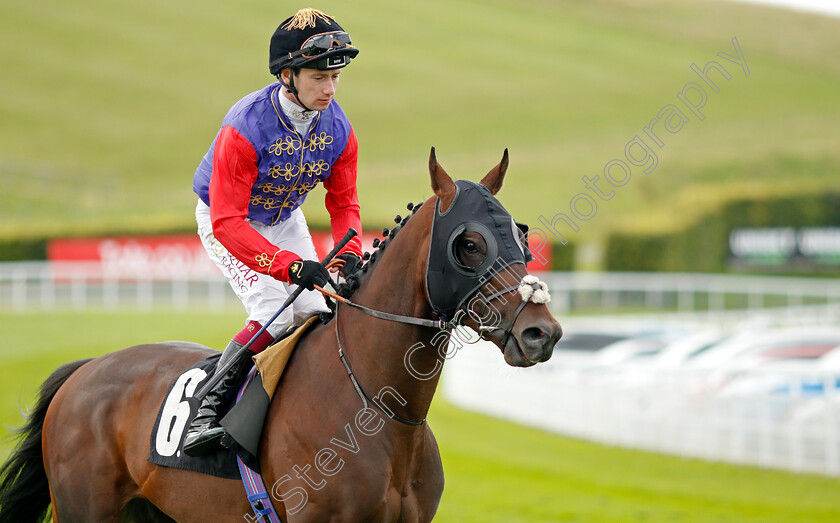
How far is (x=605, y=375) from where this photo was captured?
1085 centimetres

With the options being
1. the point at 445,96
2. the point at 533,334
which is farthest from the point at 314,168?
the point at 445,96

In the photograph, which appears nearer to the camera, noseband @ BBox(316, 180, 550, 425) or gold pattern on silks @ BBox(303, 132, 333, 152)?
noseband @ BBox(316, 180, 550, 425)

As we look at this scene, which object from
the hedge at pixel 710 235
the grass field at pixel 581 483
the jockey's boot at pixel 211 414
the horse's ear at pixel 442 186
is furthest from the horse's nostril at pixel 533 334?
the hedge at pixel 710 235

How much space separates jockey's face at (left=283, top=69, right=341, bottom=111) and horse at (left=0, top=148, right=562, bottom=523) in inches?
21.9

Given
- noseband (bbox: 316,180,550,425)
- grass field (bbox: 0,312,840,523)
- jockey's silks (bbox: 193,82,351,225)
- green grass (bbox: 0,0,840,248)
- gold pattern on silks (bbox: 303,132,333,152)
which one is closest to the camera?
noseband (bbox: 316,180,550,425)

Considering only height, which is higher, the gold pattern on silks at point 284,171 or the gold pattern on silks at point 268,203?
the gold pattern on silks at point 284,171

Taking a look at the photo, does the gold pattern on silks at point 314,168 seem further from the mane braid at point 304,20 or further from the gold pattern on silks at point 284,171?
the mane braid at point 304,20

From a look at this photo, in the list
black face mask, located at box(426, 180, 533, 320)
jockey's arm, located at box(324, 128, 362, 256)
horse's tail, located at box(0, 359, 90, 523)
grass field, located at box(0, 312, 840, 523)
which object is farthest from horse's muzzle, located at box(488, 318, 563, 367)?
grass field, located at box(0, 312, 840, 523)

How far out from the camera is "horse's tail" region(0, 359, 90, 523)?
168 inches

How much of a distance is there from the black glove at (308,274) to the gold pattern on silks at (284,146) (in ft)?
1.53

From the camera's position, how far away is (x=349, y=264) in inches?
135

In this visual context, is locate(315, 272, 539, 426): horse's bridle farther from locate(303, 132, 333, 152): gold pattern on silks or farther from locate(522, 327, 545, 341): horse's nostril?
locate(303, 132, 333, 152): gold pattern on silks

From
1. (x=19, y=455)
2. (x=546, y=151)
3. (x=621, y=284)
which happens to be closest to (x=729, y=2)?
(x=546, y=151)

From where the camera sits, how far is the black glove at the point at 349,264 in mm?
3398
